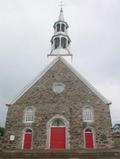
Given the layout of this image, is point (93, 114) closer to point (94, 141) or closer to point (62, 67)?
point (94, 141)

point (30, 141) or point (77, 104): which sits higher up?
point (77, 104)

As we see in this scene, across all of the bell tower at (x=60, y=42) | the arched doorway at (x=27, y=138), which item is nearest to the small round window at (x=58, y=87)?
the arched doorway at (x=27, y=138)

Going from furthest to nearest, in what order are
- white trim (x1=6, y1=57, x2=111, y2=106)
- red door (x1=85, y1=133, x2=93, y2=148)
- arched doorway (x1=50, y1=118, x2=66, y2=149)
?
white trim (x1=6, y1=57, x2=111, y2=106)
arched doorway (x1=50, y1=118, x2=66, y2=149)
red door (x1=85, y1=133, x2=93, y2=148)

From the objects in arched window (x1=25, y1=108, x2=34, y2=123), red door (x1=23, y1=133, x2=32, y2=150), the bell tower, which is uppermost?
the bell tower

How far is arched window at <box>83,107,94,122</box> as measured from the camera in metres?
21.5

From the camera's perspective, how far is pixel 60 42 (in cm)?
3120

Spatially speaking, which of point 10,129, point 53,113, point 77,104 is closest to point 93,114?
point 77,104

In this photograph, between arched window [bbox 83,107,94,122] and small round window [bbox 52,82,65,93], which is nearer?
arched window [bbox 83,107,94,122]

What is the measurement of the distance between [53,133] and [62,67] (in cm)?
654

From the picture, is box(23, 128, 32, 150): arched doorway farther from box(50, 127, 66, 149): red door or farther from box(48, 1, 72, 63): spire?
box(48, 1, 72, 63): spire

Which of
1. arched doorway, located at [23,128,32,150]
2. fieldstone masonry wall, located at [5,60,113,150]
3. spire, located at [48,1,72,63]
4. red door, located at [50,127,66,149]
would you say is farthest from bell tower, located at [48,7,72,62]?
arched doorway, located at [23,128,32,150]

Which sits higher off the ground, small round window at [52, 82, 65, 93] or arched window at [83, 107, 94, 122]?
small round window at [52, 82, 65, 93]

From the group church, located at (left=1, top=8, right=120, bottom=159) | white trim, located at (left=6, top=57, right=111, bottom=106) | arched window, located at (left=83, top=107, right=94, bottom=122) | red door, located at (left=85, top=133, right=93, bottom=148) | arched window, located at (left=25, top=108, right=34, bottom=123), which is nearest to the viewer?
red door, located at (left=85, top=133, right=93, bottom=148)

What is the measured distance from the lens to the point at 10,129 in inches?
827
